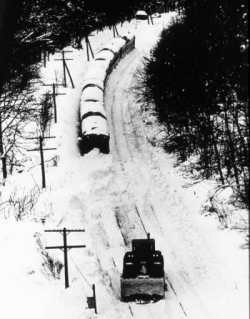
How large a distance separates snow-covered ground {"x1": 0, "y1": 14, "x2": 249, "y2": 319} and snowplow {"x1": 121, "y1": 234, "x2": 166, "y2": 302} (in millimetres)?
496

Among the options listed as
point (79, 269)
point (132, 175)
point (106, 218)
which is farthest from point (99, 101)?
point (79, 269)

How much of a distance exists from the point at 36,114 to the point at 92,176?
23.7ft

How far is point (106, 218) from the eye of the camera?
2511 cm

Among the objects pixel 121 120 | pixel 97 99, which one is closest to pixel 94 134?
pixel 97 99

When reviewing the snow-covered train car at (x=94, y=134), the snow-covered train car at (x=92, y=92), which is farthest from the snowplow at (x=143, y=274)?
the snow-covered train car at (x=92, y=92)

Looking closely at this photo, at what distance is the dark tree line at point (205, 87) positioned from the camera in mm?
19891

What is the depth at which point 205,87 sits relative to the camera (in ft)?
90.8

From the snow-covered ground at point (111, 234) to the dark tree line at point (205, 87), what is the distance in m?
2.05

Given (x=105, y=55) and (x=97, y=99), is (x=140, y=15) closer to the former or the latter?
(x=105, y=55)

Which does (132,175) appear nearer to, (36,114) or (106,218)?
(106,218)

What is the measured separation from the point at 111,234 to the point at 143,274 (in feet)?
16.3

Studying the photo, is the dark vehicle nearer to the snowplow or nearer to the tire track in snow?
the tire track in snow

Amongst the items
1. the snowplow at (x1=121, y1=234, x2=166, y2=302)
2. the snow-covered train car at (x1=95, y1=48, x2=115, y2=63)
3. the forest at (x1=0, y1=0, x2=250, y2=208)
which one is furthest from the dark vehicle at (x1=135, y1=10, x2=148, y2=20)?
the snowplow at (x1=121, y1=234, x2=166, y2=302)

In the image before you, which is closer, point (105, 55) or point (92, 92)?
point (92, 92)
